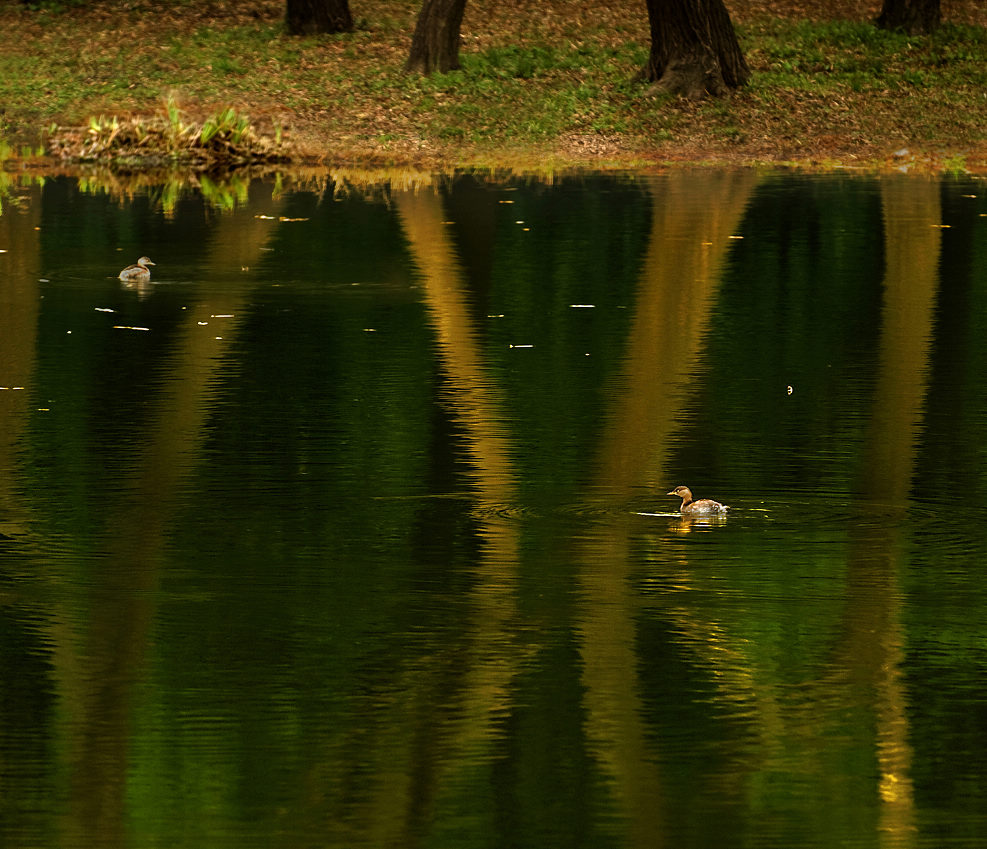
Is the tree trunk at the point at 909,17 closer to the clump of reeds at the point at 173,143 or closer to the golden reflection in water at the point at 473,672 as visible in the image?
the clump of reeds at the point at 173,143

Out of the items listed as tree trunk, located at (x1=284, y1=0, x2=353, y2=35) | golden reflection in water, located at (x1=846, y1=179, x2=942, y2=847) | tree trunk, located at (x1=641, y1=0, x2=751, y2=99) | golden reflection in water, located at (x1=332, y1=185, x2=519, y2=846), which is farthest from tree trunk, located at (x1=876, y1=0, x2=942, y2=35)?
golden reflection in water, located at (x1=332, y1=185, x2=519, y2=846)

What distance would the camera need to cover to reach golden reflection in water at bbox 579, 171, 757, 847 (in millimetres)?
6520

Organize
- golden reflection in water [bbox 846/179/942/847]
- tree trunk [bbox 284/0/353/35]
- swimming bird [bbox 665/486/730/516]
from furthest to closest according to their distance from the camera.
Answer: tree trunk [bbox 284/0/353/35] → swimming bird [bbox 665/486/730/516] → golden reflection in water [bbox 846/179/942/847]

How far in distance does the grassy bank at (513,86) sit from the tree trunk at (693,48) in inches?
17.3

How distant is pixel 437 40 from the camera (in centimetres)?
3950

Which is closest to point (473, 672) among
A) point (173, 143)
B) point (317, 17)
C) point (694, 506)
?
point (694, 506)

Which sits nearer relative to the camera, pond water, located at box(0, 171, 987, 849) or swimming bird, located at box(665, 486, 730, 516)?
pond water, located at box(0, 171, 987, 849)

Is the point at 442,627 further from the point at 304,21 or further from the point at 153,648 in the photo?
the point at 304,21

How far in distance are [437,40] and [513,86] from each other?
1.99m

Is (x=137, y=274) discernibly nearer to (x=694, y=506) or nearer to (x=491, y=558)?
(x=694, y=506)

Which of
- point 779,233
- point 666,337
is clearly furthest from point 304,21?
point 666,337

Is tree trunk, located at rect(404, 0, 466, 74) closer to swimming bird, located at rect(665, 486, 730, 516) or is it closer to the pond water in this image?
the pond water

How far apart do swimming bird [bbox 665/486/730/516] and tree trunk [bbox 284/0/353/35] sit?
112 feet

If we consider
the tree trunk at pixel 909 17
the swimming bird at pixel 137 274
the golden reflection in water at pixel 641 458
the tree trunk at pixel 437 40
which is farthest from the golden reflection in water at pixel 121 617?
the tree trunk at pixel 909 17
